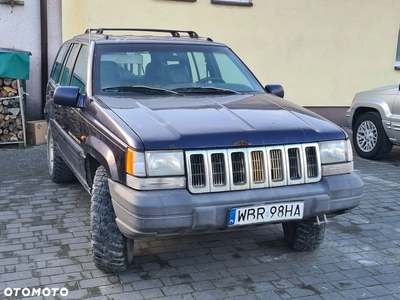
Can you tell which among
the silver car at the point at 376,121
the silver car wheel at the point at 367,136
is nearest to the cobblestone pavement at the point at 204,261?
the silver car at the point at 376,121

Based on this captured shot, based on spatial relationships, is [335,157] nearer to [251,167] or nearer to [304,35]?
[251,167]

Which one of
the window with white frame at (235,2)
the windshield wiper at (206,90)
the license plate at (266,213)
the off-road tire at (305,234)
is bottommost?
→ the off-road tire at (305,234)

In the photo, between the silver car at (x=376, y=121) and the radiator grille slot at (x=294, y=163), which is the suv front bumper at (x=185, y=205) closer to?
the radiator grille slot at (x=294, y=163)

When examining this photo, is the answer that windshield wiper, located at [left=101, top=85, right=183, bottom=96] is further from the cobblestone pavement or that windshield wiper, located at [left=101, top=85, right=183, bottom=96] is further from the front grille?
the cobblestone pavement

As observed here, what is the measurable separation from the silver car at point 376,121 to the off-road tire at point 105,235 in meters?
5.43

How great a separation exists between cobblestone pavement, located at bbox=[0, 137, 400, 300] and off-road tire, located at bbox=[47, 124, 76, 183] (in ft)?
1.92

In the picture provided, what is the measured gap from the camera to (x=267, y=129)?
12.0 feet

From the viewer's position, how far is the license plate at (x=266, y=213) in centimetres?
345

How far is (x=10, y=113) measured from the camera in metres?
8.48

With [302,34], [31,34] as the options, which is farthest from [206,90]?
[302,34]

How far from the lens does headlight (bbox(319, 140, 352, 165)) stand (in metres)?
3.79

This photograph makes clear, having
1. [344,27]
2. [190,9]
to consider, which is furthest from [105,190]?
[344,27]

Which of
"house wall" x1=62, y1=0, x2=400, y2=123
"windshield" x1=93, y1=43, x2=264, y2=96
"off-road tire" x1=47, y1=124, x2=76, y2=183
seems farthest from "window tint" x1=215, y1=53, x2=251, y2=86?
Result: "house wall" x1=62, y1=0, x2=400, y2=123

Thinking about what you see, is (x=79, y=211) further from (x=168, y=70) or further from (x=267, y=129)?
(x=267, y=129)
